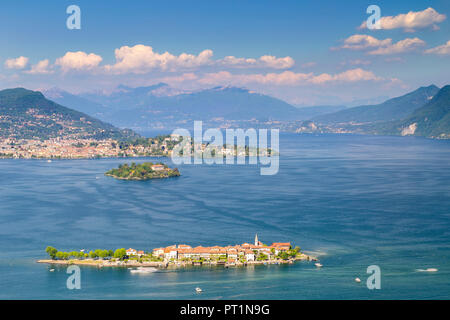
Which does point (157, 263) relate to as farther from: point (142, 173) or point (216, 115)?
point (216, 115)

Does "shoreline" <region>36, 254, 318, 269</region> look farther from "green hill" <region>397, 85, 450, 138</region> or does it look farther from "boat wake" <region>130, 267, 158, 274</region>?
"green hill" <region>397, 85, 450, 138</region>

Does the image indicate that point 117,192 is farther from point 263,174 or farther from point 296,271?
point 296,271

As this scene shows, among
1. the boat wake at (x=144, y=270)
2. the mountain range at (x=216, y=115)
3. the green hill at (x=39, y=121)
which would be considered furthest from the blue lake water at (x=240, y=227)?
the mountain range at (x=216, y=115)

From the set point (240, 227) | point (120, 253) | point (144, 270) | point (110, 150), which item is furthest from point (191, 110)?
point (144, 270)

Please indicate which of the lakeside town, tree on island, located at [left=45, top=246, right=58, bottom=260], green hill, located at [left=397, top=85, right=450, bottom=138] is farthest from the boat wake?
green hill, located at [left=397, top=85, right=450, bottom=138]

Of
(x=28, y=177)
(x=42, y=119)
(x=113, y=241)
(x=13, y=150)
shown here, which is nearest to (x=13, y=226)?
(x=113, y=241)

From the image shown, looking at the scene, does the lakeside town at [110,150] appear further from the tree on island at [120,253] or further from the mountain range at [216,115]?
the tree on island at [120,253]
